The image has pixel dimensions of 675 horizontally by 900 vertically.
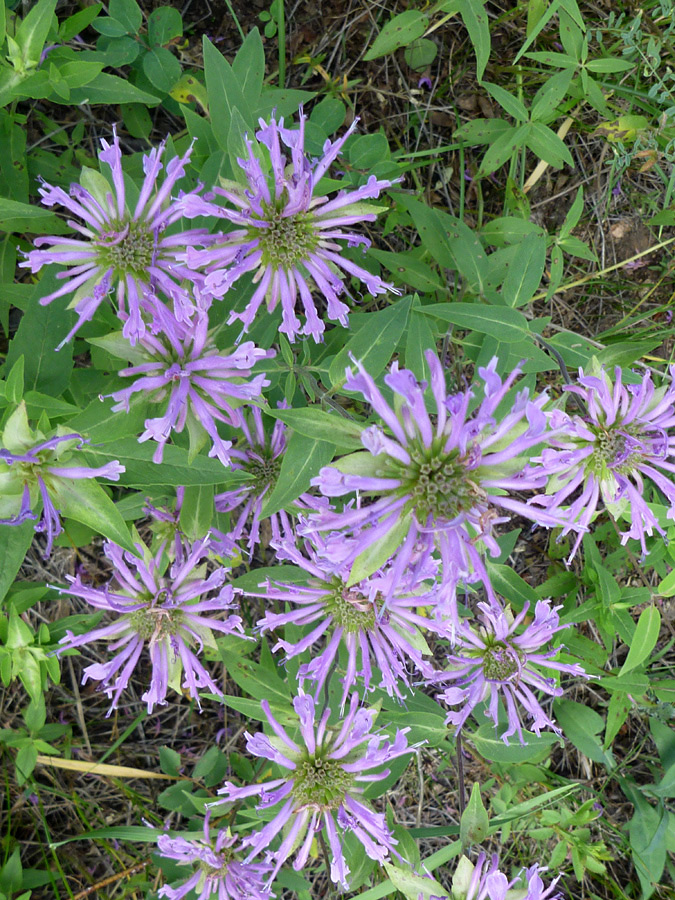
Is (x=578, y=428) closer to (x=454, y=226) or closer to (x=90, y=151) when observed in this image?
(x=454, y=226)

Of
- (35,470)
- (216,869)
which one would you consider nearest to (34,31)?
(35,470)

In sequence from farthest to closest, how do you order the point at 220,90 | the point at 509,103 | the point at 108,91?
the point at 509,103, the point at 108,91, the point at 220,90

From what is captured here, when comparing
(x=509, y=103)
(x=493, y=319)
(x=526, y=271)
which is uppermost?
(x=509, y=103)

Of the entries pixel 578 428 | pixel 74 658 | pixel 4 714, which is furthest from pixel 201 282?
pixel 4 714

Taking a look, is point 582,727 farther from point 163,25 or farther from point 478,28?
point 163,25

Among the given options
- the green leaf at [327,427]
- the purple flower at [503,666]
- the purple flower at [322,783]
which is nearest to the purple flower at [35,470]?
the green leaf at [327,427]

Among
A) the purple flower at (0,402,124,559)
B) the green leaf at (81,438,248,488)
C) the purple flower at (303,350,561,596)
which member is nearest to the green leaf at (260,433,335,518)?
the green leaf at (81,438,248,488)

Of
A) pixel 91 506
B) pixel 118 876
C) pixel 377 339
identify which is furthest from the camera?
pixel 118 876
